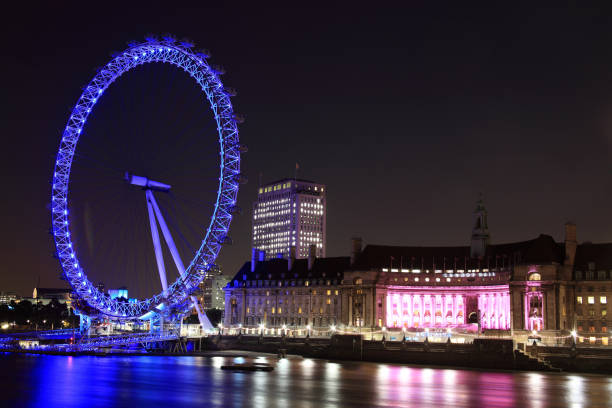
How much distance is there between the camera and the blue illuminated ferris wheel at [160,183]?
9981 centimetres

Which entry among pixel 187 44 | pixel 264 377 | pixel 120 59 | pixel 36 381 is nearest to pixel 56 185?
pixel 120 59

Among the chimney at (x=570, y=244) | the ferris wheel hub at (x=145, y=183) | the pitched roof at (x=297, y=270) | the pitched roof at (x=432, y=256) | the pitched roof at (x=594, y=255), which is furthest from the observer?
the pitched roof at (x=297, y=270)

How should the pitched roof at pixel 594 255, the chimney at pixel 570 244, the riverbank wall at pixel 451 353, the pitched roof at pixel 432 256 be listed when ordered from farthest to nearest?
the pitched roof at pixel 432 256
the chimney at pixel 570 244
the pitched roof at pixel 594 255
the riverbank wall at pixel 451 353

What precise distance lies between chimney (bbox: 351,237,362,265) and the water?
206ft

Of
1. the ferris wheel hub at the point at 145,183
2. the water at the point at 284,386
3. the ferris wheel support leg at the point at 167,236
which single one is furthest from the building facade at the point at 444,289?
the ferris wheel hub at the point at 145,183

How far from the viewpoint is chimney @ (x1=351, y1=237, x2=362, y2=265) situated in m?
167

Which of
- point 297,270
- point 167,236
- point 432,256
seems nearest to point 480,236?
point 432,256

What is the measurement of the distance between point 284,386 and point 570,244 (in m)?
81.4

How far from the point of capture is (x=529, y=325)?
136875 mm

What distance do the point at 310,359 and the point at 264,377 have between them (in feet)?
109

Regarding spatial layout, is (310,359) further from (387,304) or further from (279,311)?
(279,311)

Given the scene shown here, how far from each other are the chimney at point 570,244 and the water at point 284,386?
49.8 meters

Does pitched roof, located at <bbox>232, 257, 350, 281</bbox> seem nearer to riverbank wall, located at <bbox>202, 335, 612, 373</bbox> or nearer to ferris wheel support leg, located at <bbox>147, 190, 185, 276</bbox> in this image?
riverbank wall, located at <bbox>202, 335, 612, 373</bbox>

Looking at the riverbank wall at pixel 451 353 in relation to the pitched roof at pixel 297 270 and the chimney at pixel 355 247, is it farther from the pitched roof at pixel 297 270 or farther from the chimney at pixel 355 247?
the pitched roof at pixel 297 270
